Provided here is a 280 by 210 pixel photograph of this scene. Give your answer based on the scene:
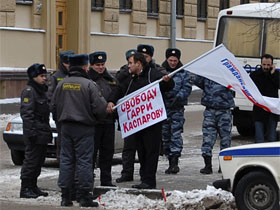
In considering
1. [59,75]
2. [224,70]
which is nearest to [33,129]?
[59,75]

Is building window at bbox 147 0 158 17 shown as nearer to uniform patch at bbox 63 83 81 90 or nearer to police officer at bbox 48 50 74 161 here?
police officer at bbox 48 50 74 161

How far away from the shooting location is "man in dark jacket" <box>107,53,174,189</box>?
1080 cm

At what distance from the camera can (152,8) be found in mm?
34250

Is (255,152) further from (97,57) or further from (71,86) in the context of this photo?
(97,57)

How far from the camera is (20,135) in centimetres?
1373

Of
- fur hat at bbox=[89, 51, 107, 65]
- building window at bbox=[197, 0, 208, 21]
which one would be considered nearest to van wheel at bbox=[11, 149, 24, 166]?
fur hat at bbox=[89, 51, 107, 65]

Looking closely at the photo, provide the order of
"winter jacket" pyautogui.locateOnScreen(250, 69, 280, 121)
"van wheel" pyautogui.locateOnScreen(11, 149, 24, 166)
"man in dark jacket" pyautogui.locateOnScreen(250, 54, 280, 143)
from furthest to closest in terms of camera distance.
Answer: "van wheel" pyautogui.locateOnScreen(11, 149, 24, 166)
"winter jacket" pyautogui.locateOnScreen(250, 69, 280, 121)
"man in dark jacket" pyautogui.locateOnScreen(250, 54, 280, 143)

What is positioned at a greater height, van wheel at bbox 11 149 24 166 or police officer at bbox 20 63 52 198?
police officer at bbox 20 63 52 198

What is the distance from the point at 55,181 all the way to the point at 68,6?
63.6ft

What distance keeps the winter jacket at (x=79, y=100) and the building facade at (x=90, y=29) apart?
16.2 metres

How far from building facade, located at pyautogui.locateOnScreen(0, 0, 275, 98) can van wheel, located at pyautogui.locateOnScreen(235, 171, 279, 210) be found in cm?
1763

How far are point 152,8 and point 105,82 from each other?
76.6 ft

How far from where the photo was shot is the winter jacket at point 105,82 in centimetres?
1109

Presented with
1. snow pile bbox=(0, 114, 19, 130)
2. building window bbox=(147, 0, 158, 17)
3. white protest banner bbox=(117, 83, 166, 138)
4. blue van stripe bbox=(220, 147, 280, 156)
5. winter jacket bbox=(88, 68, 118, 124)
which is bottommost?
snow pile bbox=(0, 114, 19, 130)
